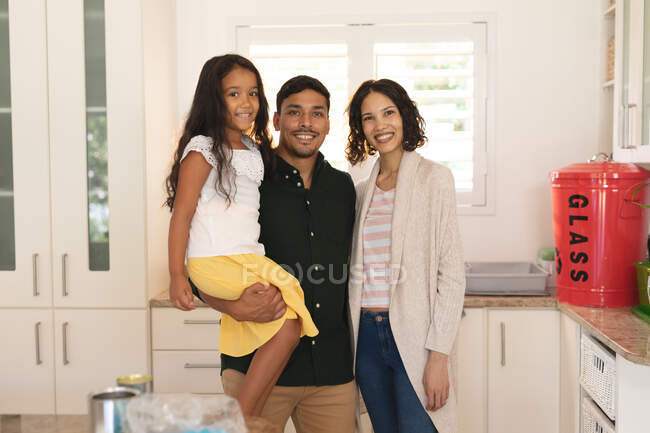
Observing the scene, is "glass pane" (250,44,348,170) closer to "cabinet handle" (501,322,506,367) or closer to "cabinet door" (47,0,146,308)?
"cabinet door" (47,0,146,308)

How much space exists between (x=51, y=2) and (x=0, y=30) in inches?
10.2

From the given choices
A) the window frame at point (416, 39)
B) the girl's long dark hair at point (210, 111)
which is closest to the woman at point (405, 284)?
Answer: the girl's long dark hair at point (210, 111)

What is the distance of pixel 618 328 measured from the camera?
196 centimetres

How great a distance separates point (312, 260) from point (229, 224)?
0.27 m

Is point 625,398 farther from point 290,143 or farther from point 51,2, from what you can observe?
point 51,2

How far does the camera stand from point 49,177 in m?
2.51

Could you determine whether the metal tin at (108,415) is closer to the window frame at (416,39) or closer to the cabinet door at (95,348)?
the cabinet door at (95,348)

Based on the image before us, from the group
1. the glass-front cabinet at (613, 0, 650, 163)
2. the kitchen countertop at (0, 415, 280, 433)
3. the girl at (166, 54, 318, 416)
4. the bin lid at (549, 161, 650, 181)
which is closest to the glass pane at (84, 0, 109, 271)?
the kitchen countertop at (0, 415, 280, 433)

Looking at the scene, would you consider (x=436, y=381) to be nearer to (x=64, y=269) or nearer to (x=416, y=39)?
(x=64, y=269)

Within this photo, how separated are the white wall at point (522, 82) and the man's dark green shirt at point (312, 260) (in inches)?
49.8

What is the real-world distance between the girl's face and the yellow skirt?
1.28ft

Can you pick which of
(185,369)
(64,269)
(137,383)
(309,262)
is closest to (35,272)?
(64,269)

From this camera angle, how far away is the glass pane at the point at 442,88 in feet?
9.50

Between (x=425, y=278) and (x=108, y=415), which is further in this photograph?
(x=425, y=278)
